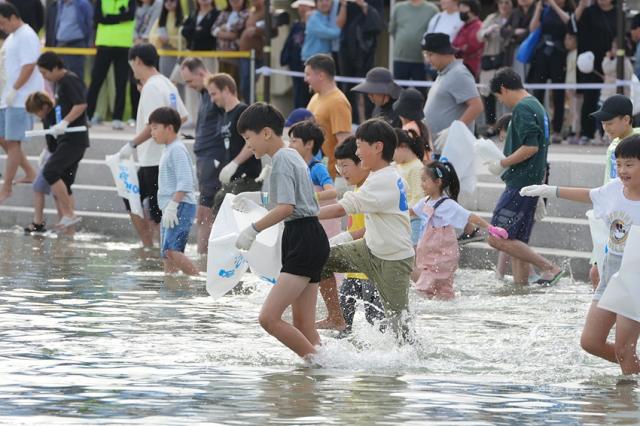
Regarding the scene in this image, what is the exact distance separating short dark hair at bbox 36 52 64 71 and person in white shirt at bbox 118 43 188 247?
1.54m

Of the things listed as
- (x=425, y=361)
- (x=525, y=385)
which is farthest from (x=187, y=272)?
(x=525, y=385)

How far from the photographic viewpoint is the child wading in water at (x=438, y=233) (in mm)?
12328

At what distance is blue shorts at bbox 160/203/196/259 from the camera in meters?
13.6

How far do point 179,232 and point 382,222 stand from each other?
14.1 feet

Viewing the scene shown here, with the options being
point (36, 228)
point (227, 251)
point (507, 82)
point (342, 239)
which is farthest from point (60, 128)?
point (227, 251)

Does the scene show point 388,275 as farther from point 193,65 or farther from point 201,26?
point 201,26

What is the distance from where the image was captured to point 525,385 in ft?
28.4

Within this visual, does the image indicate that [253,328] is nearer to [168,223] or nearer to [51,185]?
[168,223]

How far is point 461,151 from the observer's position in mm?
13867

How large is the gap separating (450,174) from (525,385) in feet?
12.8

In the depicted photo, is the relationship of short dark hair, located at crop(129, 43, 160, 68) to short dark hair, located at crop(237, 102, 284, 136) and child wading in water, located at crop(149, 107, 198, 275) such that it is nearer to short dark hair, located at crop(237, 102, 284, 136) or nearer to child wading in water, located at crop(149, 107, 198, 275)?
child wading in water, located at crop(149, 107, 198, 275)

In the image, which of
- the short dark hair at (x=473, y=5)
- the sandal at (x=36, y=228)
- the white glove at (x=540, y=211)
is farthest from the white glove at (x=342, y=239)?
the short dark hair at (x=473, y=5)

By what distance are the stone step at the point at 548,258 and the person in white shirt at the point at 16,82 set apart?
588cm

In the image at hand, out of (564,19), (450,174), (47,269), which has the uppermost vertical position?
(564,19)
